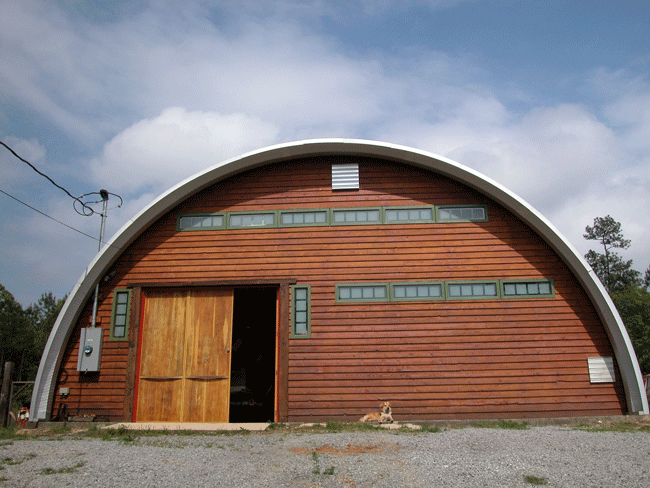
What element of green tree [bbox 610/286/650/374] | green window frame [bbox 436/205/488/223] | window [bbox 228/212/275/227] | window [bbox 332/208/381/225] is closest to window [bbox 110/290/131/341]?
window [bbox 228/212/275/227]

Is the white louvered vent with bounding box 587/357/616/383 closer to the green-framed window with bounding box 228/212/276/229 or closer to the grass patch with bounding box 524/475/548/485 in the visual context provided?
the grass patch with bounding box 524/475/548/485

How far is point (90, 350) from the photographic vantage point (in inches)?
393

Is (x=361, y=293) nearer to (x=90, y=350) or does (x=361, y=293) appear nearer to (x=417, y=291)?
(x=417, y=291)

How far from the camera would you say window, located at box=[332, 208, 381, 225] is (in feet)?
34.5

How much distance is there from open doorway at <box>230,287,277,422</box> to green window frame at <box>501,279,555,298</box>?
5.39 metres

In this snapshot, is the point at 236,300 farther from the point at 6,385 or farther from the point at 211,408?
the point at 6,385

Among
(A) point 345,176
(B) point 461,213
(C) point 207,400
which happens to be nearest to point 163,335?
(C) point 207,400

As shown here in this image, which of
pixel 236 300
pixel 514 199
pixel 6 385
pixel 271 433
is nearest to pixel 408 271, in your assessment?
pixel 514 199

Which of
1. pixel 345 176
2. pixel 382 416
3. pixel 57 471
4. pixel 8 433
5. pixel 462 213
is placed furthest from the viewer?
pixel 345 176

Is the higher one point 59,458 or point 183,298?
point 183,298

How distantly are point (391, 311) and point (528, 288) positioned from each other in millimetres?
2767

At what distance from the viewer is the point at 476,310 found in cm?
1004

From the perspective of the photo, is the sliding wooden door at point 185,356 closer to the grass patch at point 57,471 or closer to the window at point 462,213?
the grass patch at point 57,471

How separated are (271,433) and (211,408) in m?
1.92
